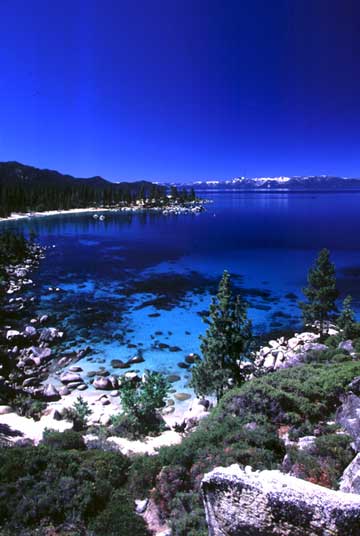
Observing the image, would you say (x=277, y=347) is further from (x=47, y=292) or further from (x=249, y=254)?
(x=249, y=254)

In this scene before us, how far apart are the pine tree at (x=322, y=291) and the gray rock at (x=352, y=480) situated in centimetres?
2219

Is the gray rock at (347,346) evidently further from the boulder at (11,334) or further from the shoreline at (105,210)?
the shoreline at (105,210)

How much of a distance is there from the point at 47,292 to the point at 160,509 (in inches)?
1526

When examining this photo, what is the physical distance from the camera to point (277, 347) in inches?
1163

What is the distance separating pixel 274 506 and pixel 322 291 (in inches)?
1025

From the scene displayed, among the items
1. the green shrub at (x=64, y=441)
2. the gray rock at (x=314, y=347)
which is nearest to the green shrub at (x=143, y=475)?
the green shrub at (x=64, y=441)

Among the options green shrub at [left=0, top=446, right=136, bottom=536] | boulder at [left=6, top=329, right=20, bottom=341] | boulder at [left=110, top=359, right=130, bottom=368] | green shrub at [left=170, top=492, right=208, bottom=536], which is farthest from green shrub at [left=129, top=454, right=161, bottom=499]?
boulder at [left=6, top=329, right=20, bottom=341]

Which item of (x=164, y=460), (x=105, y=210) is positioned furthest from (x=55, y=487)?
(x=105, y=210)

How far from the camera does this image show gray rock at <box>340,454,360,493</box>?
306 inches

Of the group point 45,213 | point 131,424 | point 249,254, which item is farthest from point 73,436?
point 45,213

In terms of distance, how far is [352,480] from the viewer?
319 inches

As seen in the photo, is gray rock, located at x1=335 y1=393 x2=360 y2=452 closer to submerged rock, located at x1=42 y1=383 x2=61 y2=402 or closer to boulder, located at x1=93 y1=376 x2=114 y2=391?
boulder, located at x1=93 y1=376 x2=114 y2=391

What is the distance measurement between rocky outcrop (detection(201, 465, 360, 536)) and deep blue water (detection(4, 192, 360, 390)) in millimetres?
18006

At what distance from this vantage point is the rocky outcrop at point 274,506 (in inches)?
219
